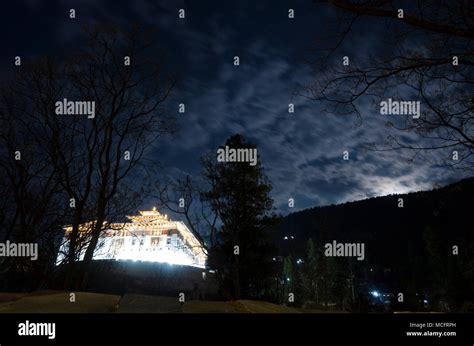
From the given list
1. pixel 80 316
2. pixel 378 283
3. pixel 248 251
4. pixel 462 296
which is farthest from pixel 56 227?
pixel 378 283

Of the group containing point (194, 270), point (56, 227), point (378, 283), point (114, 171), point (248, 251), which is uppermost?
point (114, 171)

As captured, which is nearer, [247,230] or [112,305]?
[112,305]

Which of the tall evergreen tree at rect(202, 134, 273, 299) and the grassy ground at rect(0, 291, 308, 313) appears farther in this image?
the tall evergreen tree at rect(202, 134, 273, 299)

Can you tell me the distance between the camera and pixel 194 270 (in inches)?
1341

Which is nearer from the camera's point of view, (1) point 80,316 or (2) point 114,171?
Answer: (1) point 80,316

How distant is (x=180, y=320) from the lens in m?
2.50

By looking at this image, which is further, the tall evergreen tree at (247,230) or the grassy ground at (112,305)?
the tall evergreen tree at (247,230)

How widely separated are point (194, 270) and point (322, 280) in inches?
841

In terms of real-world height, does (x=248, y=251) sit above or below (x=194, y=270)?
above

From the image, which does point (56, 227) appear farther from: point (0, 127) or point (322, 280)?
point (322, 280)

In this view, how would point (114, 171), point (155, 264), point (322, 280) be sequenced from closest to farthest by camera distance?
point (114, 171) → point (155, 264) → point (322, 280)

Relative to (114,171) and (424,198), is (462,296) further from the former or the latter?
(114,171)

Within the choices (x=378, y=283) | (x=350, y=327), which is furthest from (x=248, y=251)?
(x=378, y=283)

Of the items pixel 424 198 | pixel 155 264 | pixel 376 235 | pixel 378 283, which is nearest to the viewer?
pixel 424 198
